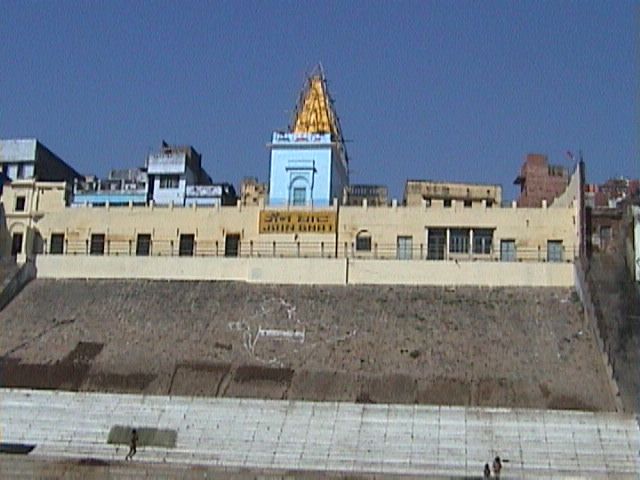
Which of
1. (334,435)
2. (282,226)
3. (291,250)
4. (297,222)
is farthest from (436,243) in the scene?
(334,435)

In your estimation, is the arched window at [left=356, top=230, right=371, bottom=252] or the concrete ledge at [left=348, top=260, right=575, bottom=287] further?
the arched window at [left=356, top=230, right=371, bottom=252]

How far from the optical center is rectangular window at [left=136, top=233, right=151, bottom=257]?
150 feet

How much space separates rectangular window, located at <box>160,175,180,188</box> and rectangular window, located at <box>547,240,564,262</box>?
26850 millimetres

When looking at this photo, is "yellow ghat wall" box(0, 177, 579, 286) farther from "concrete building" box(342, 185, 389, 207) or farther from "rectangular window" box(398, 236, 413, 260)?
"concrete building" box(342, 185, 389, 207)

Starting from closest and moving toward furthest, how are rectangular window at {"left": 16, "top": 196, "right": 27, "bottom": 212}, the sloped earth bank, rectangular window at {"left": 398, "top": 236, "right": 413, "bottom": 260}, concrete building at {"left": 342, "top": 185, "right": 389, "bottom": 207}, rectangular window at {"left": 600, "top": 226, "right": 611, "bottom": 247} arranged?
the sloped earth bank → rectangular window at {"left": 600, "top": 226, "right": 611, "bottom": 247} → rectangular window at {"left": 398, "top": 236, "right": 413, "bottom": 260} → rectangular window at {"left": 16, "top": 196, "right": 27, "bottom": 212} → concrete building at {"left": 342, "top": 185, "right": 389, "bottom": 207}

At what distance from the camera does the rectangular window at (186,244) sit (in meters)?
45.3

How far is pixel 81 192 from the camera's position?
5856 centimetres

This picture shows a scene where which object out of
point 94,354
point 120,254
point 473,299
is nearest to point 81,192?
point 120,254

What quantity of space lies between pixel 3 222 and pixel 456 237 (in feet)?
73.6

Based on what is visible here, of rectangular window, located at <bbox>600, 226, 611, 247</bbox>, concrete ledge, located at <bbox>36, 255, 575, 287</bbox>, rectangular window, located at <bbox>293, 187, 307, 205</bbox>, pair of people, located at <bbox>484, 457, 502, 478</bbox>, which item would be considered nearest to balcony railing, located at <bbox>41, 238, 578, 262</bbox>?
concrete ledge, located at <bbox>36, 255, 575, 287</bbox>

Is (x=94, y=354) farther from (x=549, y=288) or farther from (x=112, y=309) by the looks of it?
(x=549, y=288)

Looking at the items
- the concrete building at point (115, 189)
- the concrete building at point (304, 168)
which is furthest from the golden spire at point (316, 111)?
the concrete building at point (115, 189)

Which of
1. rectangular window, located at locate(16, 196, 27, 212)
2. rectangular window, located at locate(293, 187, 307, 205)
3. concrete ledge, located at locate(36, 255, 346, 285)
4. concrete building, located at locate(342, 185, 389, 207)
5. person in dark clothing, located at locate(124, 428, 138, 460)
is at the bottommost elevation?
person in dark clothing, located at locate(124, 428, 138, 460)

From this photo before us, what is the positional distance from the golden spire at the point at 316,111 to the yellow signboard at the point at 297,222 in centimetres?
713
